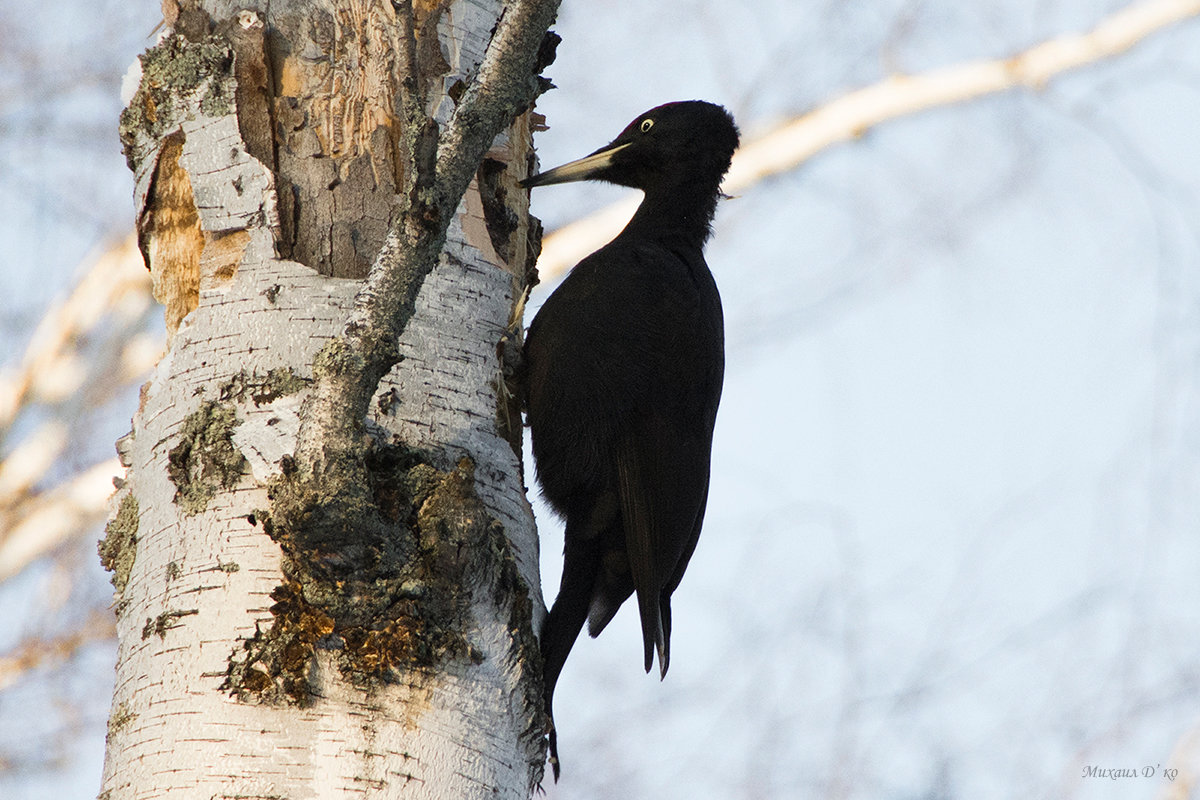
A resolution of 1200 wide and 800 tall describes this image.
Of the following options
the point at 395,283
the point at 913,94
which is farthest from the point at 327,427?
the point at 913,94

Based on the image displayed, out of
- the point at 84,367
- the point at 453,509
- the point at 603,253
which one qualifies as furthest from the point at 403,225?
the point at 84,367

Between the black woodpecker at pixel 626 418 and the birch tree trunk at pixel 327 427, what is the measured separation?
0.40m

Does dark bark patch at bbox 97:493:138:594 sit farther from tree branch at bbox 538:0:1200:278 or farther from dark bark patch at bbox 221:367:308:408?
tree branch at bbox 538:0:1200:278

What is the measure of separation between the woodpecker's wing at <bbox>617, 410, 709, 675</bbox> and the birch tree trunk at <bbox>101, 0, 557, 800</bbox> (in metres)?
0.43

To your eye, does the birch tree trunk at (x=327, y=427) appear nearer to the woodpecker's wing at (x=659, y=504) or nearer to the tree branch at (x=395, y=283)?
the tree branch at (x=395, y=283)

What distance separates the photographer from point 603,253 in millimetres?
2979

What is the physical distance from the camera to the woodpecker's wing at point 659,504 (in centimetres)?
243

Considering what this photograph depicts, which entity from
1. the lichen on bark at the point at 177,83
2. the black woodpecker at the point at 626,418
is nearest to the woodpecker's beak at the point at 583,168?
the black woodpecker at the point at 626,418

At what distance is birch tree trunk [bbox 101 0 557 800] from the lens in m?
1.48

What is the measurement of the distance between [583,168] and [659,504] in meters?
1.05

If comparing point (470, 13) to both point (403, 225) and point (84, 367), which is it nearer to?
point (403, 225)

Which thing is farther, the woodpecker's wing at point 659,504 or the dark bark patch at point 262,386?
the woodpecker's wing at point 659,504

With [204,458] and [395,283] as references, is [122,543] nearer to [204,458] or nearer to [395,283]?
[204,458]

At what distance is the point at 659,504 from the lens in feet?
8.43
